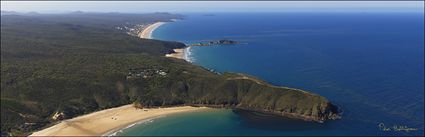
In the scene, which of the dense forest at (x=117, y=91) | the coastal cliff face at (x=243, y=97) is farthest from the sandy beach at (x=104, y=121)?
the coastal cliff face at (x=243, y=97)

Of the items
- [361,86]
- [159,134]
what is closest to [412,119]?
[361,86]

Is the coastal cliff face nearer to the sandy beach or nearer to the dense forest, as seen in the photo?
the dense forest

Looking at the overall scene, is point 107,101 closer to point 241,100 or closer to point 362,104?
point 241,100

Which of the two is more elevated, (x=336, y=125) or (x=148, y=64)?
(x=148, y=64)

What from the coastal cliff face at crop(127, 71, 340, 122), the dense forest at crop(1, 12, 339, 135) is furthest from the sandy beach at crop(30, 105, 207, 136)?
the coastal cliff face at crop(127, 71, 340, 122)

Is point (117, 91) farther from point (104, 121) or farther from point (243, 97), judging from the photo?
point (243, 97)

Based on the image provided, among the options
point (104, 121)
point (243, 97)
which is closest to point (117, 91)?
point (104, 121)

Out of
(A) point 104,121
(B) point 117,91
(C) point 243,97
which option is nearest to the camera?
(A) point 104,121

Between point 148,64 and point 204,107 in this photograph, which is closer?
point 204,107
